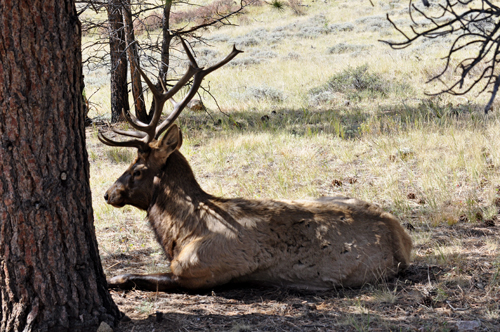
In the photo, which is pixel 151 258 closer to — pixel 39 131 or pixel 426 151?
pixel 39 131

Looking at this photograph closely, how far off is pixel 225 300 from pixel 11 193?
6.61ft

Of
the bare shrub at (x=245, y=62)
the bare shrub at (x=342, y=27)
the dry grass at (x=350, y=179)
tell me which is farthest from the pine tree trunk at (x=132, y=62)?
the bare shrub at (x=342, y=27)

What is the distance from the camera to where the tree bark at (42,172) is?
3.21m

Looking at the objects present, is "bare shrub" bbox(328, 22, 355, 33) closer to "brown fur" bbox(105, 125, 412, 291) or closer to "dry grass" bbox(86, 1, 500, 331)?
"dry grass" bbox(86, 1, 500, 331)

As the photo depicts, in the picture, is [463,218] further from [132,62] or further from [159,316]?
[132,62]

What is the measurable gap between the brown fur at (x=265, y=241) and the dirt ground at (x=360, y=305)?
135mm

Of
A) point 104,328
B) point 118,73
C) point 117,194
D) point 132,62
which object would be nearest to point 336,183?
point 117,194

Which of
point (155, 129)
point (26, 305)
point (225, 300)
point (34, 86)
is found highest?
point (34, 86)

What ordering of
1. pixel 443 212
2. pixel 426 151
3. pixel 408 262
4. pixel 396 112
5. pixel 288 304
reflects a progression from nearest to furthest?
1. pixel 288 304
2. pixel 408 262
3. pixel 443 212
4. pixel 426 151
5. pixel 396 112

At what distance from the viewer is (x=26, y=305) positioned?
3.33 m

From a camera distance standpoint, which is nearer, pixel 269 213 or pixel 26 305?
pixel 26 305

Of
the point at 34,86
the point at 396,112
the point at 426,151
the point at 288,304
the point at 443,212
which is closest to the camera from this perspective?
the point at 34,86

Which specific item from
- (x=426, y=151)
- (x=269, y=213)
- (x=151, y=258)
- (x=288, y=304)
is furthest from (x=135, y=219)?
(x=426, y=151)

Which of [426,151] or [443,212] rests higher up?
[426,151]
